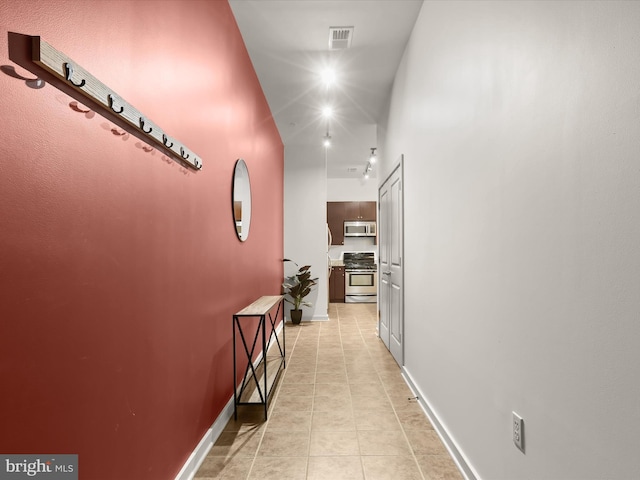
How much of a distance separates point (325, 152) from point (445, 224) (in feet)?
14.5

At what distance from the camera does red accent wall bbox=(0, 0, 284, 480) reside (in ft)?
2.70

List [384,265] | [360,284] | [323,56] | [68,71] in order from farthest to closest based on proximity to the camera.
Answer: [360,284]
[384,265]
[323,56]
[68,71]

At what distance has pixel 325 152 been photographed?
20.8ft

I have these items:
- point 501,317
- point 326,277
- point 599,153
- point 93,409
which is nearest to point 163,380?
point 93,409

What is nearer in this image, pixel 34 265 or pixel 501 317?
pixel 34 265

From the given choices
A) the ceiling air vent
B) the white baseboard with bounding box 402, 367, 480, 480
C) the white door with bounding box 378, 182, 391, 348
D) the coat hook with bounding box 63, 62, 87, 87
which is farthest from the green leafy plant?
the coat hook with bounding box 63, 62, 87, 87

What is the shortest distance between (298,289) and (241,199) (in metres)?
3.03

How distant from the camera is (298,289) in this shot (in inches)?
231

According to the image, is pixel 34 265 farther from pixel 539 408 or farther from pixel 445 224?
pixel 445 224

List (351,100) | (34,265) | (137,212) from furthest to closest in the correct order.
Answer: (351,100), (137,212), (34,265)

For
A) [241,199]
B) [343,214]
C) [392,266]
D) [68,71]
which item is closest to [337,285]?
[343,214]

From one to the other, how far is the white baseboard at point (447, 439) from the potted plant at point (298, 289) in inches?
120

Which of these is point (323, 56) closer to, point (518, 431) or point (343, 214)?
point (518, 431)

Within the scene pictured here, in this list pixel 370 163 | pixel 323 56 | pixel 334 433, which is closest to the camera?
pixel 334 433
